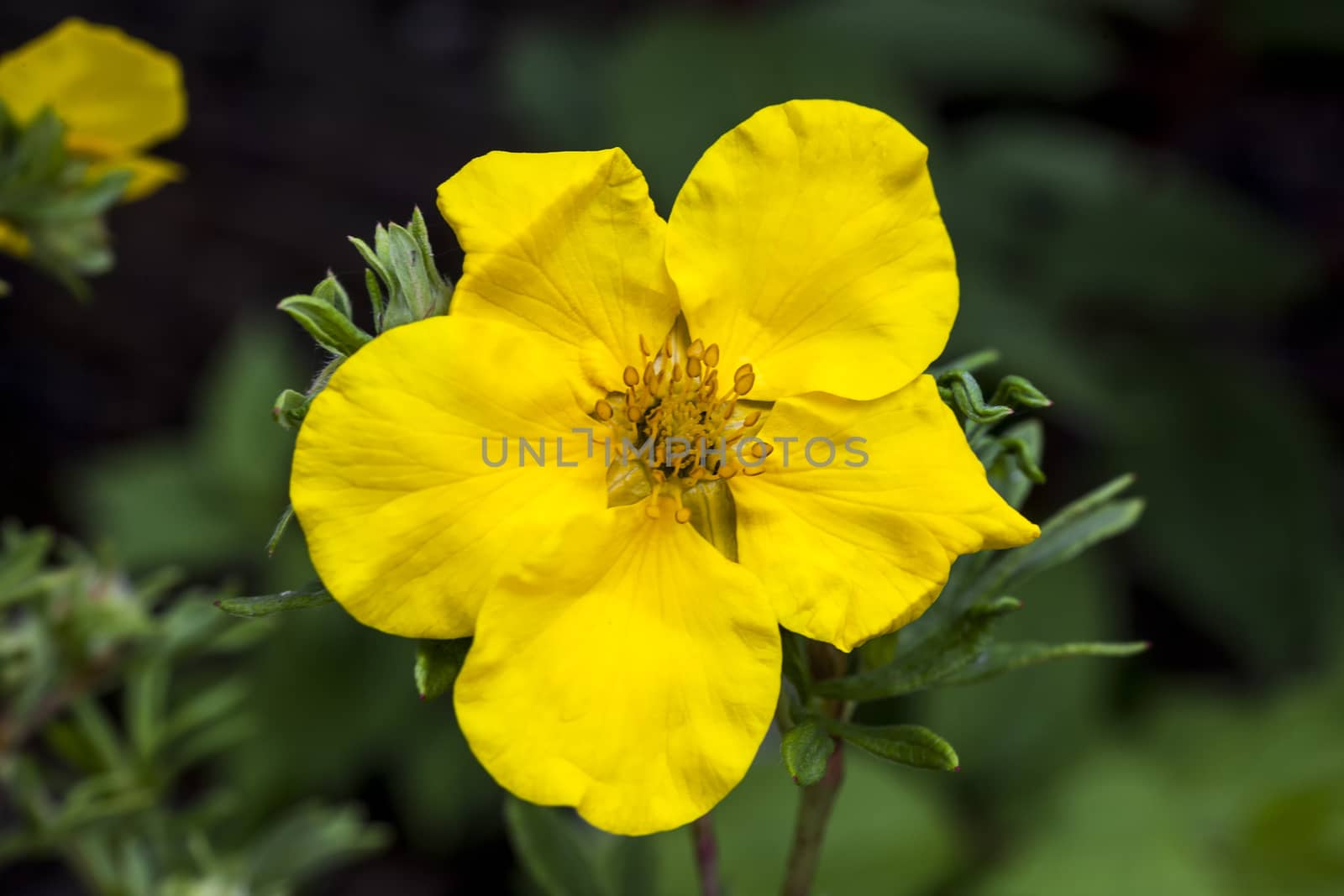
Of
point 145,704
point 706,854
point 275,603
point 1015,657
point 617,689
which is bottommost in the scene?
point 145,704

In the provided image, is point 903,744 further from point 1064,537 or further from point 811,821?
point 1064,537

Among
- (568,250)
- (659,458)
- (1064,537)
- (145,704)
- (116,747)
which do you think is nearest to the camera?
→ (568,250)

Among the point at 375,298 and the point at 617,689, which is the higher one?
the point at 375,298

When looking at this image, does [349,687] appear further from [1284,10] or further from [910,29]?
[1284,10]

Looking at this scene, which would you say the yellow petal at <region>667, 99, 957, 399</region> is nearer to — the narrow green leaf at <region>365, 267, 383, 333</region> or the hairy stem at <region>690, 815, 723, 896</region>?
the narrow green leaf at <region>365, 267, 383, 333</region>

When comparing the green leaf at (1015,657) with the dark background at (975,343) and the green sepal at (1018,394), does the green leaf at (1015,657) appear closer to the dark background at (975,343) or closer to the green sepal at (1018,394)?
the green sepal at (1018,394)

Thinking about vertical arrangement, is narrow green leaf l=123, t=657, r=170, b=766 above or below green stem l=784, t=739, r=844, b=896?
below

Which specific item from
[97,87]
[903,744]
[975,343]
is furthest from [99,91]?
[975,343]

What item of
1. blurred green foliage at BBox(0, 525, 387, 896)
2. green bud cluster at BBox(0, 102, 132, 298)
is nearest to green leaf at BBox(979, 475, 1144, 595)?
blurred green foliage at BBox(0, 525, 387, 896)
